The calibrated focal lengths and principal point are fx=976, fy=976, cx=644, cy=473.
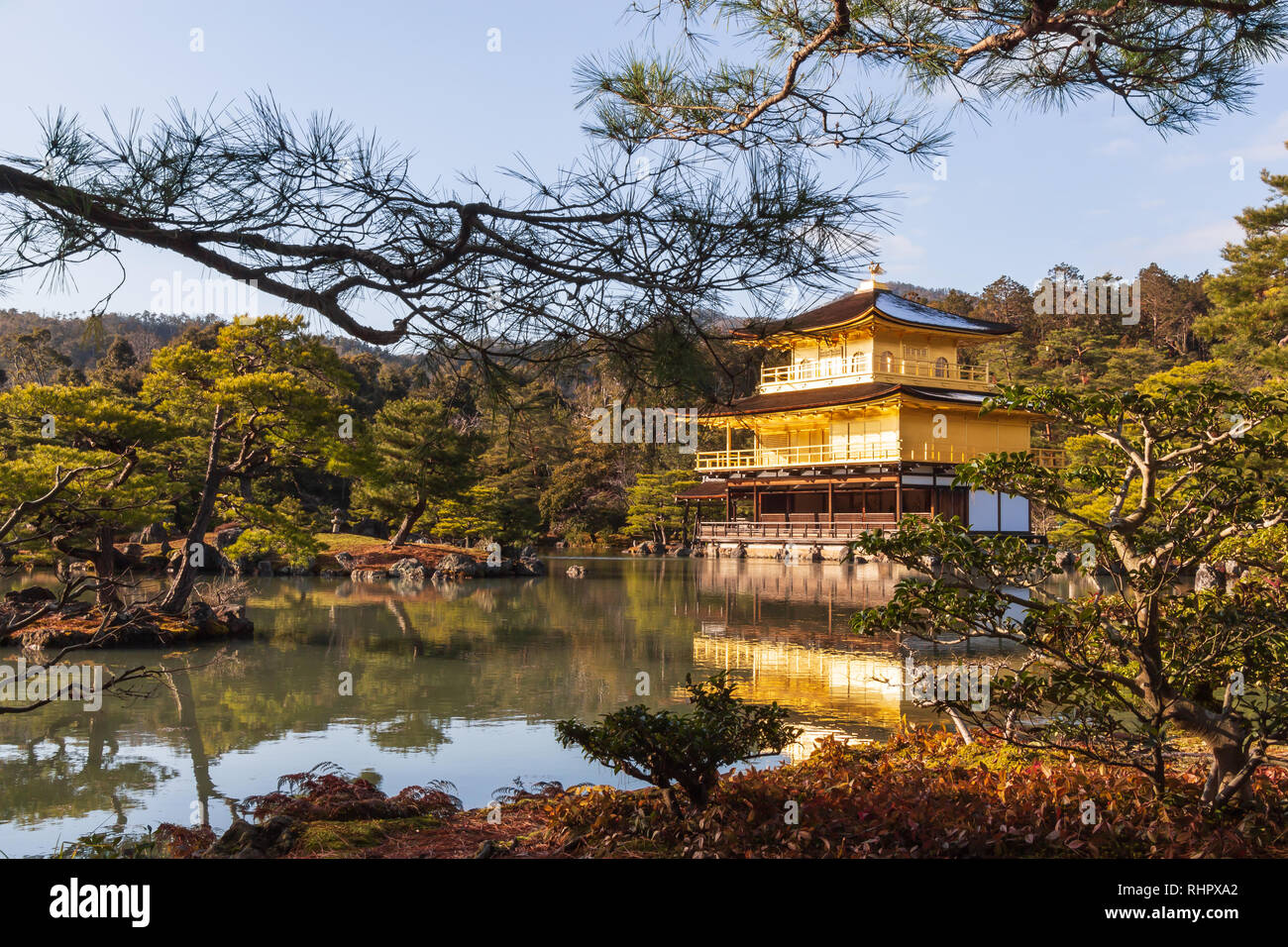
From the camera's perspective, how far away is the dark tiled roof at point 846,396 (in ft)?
71.1

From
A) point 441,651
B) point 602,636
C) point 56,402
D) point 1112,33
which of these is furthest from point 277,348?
point 1112,33

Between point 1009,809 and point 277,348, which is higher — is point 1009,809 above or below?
below

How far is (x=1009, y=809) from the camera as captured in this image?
3262 mm

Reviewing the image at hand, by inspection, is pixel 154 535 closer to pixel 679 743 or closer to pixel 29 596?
pixel 29 596

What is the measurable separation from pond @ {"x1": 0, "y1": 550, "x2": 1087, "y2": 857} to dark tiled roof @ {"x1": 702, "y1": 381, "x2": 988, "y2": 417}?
353 inches

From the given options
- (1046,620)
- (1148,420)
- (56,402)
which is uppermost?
(56,402)

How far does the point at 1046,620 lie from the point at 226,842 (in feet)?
9.50

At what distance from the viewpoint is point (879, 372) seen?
24188mm

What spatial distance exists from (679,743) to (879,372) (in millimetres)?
21908

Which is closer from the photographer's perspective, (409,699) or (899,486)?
(409,699)

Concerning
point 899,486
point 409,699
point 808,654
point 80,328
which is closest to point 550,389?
point 409,699

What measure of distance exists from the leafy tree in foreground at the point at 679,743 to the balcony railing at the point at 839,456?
18.7 m

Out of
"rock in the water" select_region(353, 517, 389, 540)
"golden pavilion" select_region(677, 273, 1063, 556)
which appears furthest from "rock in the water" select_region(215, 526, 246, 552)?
"golden pavilion" select_region(677, 273, 1063, 556)
